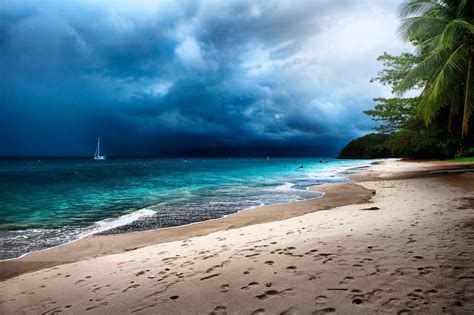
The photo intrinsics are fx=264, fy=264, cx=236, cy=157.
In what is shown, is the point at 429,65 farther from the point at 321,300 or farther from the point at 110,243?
the point at 110,243

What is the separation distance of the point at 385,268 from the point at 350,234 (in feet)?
6.87

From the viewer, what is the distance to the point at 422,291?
10.1ft

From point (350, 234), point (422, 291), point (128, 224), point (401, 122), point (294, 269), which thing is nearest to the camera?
point (422, 291)

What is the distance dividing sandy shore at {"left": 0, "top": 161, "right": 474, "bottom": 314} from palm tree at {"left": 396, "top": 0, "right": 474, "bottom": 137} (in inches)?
411

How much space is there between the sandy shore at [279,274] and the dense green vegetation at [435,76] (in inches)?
419

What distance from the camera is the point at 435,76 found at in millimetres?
15578

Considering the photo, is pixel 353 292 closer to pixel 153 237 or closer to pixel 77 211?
pixel 153 237

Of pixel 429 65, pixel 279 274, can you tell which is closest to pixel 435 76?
pixel 429 65

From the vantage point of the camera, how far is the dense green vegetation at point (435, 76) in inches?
558

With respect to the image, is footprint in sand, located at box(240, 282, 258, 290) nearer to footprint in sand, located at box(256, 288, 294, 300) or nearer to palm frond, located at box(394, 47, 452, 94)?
footprint in sand, located at box(256, 288, 294, 300)

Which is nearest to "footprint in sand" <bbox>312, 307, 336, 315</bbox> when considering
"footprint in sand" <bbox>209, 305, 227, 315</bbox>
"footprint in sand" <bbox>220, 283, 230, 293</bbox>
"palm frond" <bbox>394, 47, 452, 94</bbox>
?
"footprint in sand" <bbox>209, 305, 227, 315</bbox>

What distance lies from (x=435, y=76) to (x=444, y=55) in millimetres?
1183

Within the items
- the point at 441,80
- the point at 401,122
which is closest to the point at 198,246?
the point at 441,80

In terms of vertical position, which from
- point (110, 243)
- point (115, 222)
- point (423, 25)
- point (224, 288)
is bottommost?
point (115, 222)
